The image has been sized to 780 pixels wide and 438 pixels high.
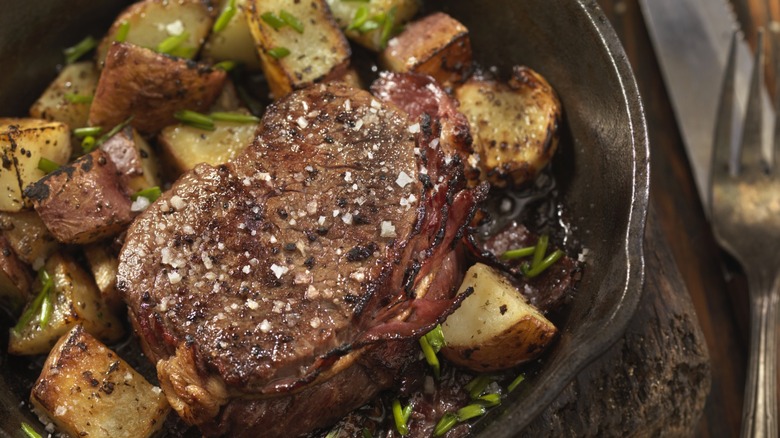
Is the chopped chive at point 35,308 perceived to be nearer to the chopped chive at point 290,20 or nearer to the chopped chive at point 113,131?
the chopped chive at point 113,131

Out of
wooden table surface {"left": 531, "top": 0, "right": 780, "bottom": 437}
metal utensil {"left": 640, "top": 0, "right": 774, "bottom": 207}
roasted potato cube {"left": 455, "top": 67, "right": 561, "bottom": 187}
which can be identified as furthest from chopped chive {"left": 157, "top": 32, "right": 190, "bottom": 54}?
metal utensil {"left": 640, "top": 0, "right": 774, "bottom": 207}

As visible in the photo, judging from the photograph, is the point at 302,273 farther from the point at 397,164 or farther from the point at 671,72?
the point at 671,72

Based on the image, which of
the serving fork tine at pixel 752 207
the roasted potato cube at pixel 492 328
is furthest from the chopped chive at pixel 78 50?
the serving fork tine at pixel 752 207

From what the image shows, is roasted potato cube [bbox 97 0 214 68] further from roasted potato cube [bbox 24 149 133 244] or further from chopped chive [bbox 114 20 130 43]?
roasted potato cube [bbox 24 149 133 244]

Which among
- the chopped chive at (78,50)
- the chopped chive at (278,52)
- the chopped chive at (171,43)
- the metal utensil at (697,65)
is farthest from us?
the metal utensil at (697,65)

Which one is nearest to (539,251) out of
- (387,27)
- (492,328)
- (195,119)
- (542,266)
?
(542,266)

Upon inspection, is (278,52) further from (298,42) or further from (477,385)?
(477,385)

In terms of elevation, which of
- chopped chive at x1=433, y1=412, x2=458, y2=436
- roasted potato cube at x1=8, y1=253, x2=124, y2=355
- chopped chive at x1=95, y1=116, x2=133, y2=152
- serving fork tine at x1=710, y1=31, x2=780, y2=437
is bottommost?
serving fork tine at x1=710, y1=31, x2=780, y2=437
